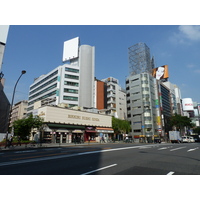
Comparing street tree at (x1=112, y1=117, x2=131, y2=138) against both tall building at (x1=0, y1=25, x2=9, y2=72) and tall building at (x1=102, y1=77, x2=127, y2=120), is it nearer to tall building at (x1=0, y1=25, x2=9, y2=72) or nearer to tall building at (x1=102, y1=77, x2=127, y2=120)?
tall building at (x1=102, y1=77, x2=127, y2=120)

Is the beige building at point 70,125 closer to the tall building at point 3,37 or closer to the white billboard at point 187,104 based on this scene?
the tall building at point 3,37

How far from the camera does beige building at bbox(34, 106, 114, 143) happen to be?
35.4m

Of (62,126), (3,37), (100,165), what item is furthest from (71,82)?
(100,165)

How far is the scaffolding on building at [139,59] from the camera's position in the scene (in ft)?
248

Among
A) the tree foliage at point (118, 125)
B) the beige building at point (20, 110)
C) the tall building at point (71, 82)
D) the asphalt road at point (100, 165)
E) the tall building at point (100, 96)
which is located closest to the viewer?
the asphalt road at point (100, 165)

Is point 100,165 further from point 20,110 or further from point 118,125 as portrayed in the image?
point 20,110

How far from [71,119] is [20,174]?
3405 cm

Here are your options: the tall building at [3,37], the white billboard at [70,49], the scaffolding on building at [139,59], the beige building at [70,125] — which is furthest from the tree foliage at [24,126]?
the scaffolding on building at [139,59]

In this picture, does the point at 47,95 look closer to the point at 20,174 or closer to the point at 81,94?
the point at 81,94

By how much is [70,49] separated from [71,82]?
18700 millimetres
